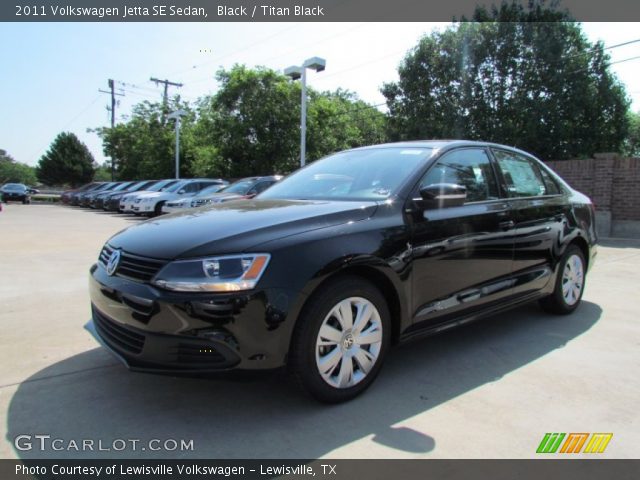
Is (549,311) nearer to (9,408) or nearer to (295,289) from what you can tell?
(295,289)

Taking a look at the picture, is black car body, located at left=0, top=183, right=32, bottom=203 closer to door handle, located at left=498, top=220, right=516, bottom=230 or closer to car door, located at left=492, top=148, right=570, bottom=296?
car door, located at left=492, top=148, right=570, bottom=296

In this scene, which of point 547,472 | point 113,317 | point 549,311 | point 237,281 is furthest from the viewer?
point 549,311

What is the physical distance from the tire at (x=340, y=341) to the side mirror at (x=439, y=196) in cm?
75

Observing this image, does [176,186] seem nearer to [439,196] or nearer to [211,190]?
[211,190]

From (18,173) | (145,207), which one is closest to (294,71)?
(145,207)

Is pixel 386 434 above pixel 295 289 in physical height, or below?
below

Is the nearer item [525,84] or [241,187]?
[241,187]

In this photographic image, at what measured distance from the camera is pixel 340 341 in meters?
2.86

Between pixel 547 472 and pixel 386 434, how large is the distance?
0.79m

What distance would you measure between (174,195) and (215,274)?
17429mm

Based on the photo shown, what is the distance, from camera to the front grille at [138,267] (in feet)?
8.85

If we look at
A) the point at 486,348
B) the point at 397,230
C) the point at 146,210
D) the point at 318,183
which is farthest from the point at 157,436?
the point at 146,210

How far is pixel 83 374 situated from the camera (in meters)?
3.40

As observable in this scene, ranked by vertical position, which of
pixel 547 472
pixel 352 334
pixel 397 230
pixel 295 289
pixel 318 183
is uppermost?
pixel 318 183
